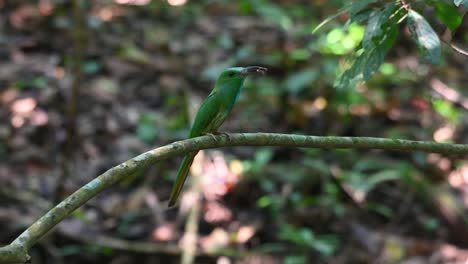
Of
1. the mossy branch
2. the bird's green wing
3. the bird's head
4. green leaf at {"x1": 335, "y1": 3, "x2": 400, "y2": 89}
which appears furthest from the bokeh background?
the mossy branch

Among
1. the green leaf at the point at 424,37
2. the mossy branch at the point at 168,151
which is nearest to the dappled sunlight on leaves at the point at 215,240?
the mossy branch at the point at 168,151

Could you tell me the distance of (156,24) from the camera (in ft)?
26.2

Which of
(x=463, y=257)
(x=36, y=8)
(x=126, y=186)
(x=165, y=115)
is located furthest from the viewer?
(x=36, y=8)

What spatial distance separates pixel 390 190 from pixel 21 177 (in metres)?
3.38

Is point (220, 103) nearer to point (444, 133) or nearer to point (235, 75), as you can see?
point (235, 75)

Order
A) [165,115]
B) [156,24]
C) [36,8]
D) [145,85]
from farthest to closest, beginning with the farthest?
[156,24]
[36,8]
[145,85]
[165,115]

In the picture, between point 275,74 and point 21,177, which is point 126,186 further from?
point 275,74

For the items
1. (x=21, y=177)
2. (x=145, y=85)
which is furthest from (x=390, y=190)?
(x=21, y=177)

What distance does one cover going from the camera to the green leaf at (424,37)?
2.30m

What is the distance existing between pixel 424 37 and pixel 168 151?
42.4 inches

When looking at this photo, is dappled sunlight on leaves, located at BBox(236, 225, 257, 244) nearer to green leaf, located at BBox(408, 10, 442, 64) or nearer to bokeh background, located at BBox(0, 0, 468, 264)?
bokeh background, located at BBox(0, 0, 468, 264)

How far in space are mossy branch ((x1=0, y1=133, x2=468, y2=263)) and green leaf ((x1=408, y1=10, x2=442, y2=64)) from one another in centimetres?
46

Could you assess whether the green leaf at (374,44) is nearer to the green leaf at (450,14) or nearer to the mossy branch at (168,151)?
the green leaf at (450,14)

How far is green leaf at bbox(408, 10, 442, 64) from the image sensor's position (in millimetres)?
2301
